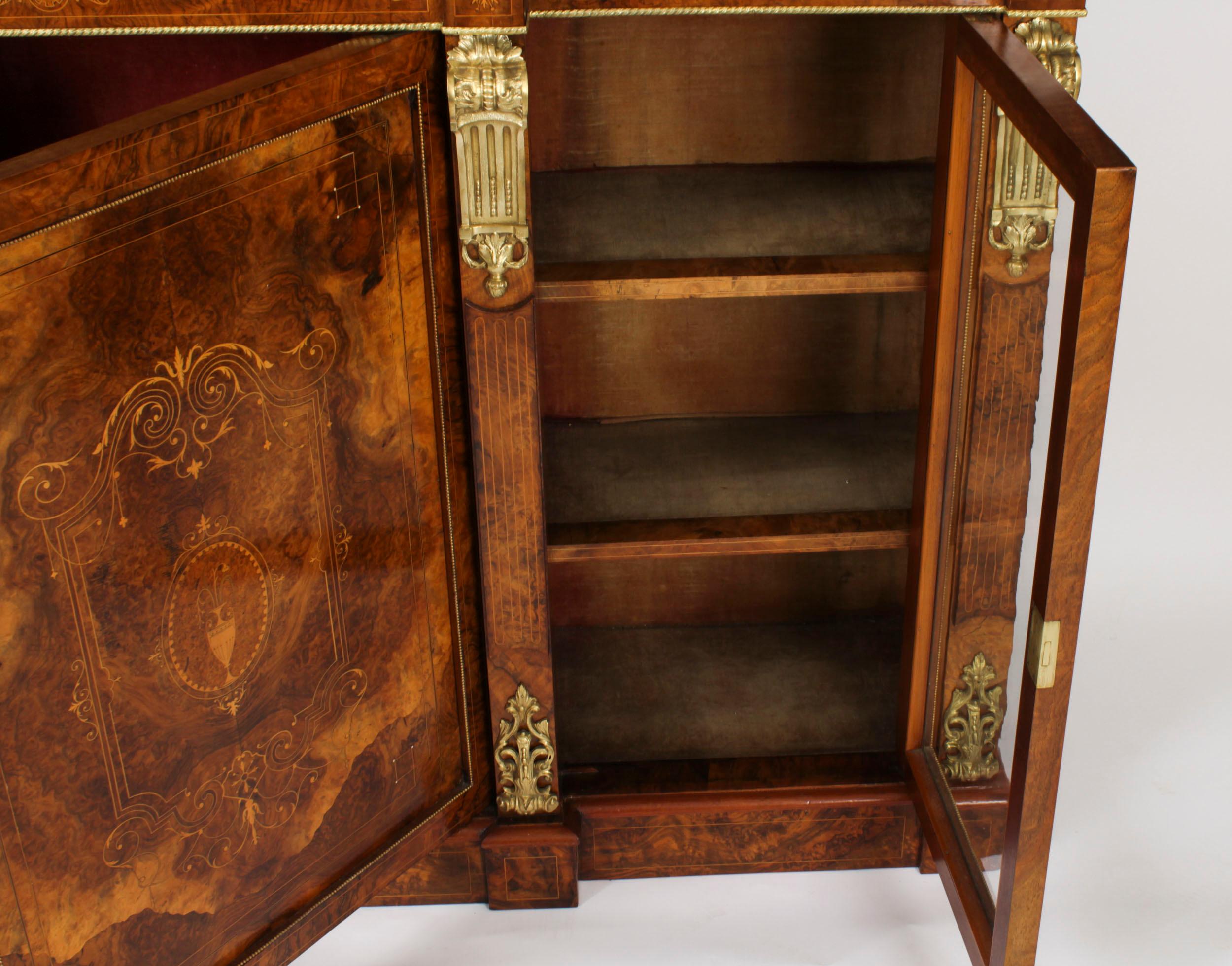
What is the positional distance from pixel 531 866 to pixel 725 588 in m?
0.59

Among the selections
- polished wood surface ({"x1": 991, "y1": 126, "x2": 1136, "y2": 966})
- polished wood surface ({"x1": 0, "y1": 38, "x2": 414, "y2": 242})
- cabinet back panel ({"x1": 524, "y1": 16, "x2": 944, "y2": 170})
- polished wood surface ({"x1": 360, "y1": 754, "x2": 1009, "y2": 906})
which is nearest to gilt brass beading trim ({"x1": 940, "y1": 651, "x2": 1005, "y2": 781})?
polished wood surface ({"x1": 360, "y1": 754, "x2": 1009, "y2": 906})

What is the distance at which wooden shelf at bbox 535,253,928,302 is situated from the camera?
1476 mm

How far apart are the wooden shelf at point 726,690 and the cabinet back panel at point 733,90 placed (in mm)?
738

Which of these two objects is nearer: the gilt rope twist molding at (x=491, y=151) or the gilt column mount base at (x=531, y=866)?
the gilt rope twist molding at (x=491, y=151)

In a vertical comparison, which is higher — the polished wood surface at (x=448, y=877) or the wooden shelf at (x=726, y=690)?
the wooden shelf at (x=726, y=690)

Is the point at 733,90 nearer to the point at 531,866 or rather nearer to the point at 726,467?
the point at 726,467

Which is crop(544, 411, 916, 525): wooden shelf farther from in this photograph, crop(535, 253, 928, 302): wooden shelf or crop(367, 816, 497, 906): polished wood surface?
crop(367, 816, 497, 906): polished wood surface

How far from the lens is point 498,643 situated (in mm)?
1611

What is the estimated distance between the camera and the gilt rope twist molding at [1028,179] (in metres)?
1.35

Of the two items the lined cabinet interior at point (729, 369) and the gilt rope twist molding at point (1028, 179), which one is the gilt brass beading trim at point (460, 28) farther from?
the lined cabinet interior at point (729, 369)

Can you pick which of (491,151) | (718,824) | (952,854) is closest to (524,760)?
(718,824)

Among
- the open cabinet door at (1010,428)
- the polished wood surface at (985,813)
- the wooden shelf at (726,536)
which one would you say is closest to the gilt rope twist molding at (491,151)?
the wooden shelf at (726,536)

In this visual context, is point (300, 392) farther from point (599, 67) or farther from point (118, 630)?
point (599, 67)

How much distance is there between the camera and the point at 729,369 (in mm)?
1962
